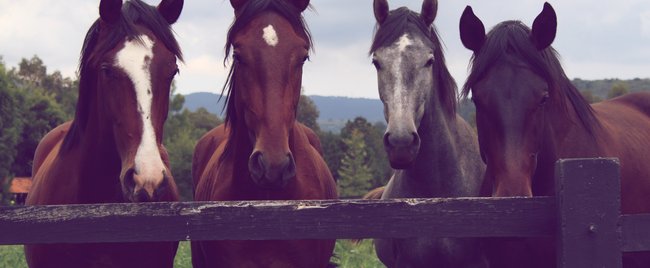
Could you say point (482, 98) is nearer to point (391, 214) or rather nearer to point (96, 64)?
point (391, 214)

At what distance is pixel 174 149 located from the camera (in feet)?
208

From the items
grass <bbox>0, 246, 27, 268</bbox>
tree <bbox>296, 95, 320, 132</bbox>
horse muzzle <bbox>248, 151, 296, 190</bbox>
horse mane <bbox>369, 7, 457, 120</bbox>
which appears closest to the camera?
horse muzzle <bbox>248, 151, 296, 190</bbox>

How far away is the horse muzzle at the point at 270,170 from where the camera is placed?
4398 mm

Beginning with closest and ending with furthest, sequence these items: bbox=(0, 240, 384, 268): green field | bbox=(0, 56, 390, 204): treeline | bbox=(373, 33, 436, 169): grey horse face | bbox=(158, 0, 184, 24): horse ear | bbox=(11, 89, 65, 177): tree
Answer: bbox=(373, 33, 436, 169): grey horse face
bbox=(158, 0, 184, 24): horse ear
bbox=(0, 240, 384, 268): green field
bbox=(0, 56, 390, 204): treeline
bbox=(11, 89, 65, 177): tree

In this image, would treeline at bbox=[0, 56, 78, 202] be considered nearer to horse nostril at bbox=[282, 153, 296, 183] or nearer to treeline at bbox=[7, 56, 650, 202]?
treeline at bbox=[7, 56, 650, 202]

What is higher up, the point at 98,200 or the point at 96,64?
the point at 96,64

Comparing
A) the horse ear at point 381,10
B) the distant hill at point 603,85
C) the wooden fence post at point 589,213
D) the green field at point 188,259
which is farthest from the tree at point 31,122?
the distant hill at point 603,85

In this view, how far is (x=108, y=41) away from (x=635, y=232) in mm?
3167

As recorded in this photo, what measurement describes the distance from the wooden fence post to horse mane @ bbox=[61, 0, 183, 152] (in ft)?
8.56

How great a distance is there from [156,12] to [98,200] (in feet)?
4.17

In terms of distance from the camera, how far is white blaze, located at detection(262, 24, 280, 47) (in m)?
4.81

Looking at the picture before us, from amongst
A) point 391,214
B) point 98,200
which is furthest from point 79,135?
point 391,214

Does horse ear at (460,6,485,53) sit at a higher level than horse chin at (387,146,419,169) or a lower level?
higher

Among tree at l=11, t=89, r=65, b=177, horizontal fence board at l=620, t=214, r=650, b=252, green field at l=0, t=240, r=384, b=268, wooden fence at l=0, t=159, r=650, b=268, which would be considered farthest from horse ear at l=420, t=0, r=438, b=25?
tree at l=11, t=89, r=65, b=177
